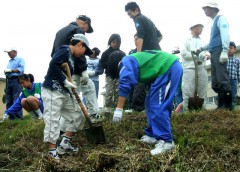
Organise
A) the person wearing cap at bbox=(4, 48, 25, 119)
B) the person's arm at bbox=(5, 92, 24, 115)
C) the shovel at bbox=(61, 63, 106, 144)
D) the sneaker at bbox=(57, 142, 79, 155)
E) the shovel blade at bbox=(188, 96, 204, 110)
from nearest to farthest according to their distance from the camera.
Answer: the sneaker at bbox=(57, 142, 79, 155), the shovel at bbox=(61, 63, 106, 144), the shovel blade at bbox=(188, 96, 204, 110), the person's arm at bbox=(5, 92, 24, 115), the person wearing cap at bbox=(4, 48, 25, 119)

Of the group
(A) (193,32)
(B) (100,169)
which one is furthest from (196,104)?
(B) (100,169)

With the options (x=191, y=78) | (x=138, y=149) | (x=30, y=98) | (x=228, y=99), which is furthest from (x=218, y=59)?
(x=30, y=98)

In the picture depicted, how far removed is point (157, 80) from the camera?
4.38 meters

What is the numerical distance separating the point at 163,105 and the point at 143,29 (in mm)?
2402

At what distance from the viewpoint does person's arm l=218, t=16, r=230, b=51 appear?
625 cm

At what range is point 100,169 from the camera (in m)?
3.92

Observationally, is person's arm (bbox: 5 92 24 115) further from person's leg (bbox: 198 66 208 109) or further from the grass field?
person's leg (bbox: 198 66 208 109)

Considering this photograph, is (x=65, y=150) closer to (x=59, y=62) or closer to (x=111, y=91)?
(x=59, y=62)

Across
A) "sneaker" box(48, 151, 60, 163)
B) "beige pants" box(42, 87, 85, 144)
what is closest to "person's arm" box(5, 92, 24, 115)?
"beige pants" box(42, 87, 85, 144)

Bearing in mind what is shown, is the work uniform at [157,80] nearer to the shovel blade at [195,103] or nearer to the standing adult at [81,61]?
the standing adult at [81,61]

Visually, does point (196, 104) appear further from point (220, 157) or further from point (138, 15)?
point (220, 157)

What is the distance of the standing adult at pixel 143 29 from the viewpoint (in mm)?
6302

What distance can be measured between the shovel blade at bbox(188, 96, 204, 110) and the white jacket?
2.22ft

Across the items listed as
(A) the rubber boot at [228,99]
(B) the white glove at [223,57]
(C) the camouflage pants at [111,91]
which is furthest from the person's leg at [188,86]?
(C) the camouflage pants at [111,91]
